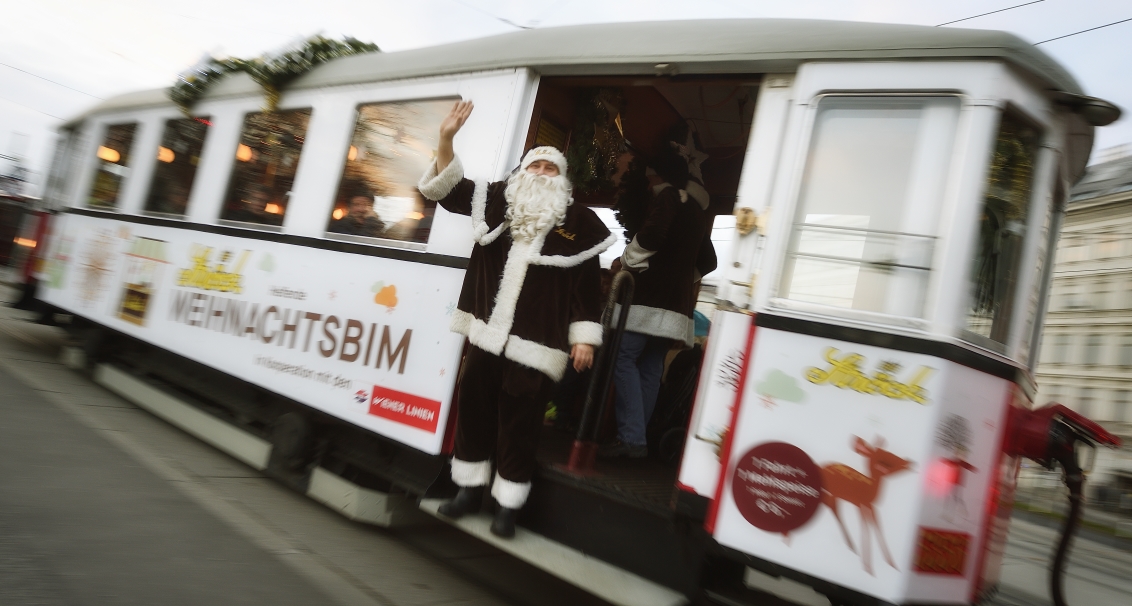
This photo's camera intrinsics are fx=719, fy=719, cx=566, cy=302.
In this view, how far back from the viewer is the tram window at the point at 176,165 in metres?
5.77

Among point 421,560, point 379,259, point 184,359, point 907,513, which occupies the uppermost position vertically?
point 379,259

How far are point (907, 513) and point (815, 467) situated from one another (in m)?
0.32

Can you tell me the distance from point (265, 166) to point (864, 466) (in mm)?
4365

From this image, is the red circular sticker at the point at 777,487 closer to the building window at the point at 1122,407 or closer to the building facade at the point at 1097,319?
the building facade at the point at 1097,319

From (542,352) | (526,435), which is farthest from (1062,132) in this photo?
(526,435)

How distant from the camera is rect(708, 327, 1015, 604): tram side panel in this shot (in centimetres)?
244

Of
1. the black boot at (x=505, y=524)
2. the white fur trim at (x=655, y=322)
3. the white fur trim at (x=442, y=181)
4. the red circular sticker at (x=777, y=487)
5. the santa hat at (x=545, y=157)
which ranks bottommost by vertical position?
the black boot at (x=505, y=524)

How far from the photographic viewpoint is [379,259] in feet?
13.2

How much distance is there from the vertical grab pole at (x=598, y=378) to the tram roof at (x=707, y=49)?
3.55 ft

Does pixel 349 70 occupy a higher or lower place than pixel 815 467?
higher

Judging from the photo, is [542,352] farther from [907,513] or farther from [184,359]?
[184,359]

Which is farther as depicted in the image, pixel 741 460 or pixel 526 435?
pixel 526 435

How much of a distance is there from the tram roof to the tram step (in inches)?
87.5

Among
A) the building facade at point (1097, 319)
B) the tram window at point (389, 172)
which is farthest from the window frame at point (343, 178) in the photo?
the building facade at point (1097, 319)
